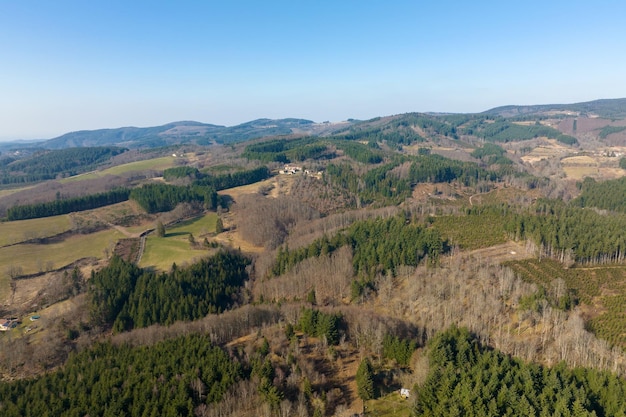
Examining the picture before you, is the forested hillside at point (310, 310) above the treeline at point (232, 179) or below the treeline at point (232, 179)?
below

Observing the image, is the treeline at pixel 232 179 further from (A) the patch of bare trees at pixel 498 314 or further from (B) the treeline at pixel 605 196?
(B) the treeline at pixel 605 196

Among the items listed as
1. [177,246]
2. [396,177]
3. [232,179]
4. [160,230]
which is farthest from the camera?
[232,179]

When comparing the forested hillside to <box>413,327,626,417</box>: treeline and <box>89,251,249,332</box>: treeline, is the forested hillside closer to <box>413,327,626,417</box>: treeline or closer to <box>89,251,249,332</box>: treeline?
<box>413,327,626,417</box>: treeline

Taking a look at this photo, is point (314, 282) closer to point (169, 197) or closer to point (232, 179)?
point (169, 197)

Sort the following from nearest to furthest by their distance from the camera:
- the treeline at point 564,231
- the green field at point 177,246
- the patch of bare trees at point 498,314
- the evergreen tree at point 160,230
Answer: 1. the patch of bare trees at point 498,314
2. the treeline at point 564,231
3. the green field at point 177,246
4. the evergreen tree at point 160,230

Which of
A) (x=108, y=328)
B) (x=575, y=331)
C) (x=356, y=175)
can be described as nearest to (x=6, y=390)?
(x=108, y=328)

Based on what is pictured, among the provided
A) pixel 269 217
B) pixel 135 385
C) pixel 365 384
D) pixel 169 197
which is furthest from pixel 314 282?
pixel 169 197

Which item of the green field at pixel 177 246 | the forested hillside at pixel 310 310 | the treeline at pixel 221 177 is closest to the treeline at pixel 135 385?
the forested hillside at pixel 310 310
